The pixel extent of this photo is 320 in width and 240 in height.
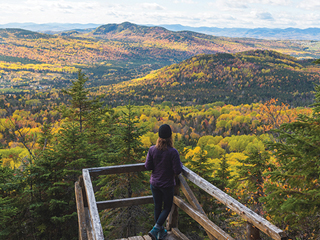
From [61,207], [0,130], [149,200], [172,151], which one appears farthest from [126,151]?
[0,130]

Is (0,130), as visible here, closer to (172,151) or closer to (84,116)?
(84,116)

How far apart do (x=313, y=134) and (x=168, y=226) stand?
13.0 feet

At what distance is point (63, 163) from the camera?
1161 cm

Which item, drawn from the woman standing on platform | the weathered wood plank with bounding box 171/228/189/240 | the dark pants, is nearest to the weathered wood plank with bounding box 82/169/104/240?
the woman standing on platform

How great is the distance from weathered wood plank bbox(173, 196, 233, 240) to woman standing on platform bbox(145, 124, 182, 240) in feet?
1.02

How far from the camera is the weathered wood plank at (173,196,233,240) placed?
432 cm

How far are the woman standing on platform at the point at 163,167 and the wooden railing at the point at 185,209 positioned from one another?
1.29 ft

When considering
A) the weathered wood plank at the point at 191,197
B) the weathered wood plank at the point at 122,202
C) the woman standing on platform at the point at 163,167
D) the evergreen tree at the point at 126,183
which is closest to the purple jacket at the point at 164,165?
the woman standing on platform at the point at 163,167

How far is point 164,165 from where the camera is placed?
5457mm

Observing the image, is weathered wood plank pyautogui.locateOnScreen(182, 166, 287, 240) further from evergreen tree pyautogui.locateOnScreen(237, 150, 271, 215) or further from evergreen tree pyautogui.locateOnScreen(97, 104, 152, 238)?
evergreen tree pyautogui.locateOnScreen(237, 150, 271, 215)

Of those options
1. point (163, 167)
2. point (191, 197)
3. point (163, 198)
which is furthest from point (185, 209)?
point (163, 167)

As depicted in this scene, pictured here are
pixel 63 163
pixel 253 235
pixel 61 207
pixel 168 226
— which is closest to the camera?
pixel 253 235

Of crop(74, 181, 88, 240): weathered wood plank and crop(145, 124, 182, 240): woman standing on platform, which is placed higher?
crop(145, 124, 182, 240): woman standing on platform

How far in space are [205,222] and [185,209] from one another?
84 cm
